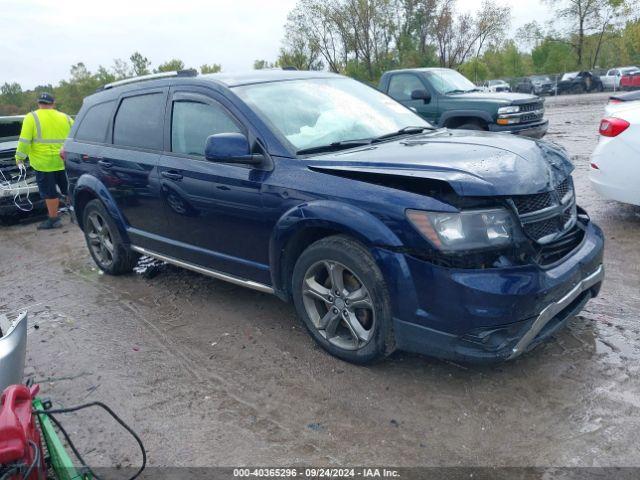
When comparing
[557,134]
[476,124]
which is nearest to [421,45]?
[557,134]

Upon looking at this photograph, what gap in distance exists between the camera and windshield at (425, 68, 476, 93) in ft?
34.4

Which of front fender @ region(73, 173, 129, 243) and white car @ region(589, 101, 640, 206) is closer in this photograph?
front fender @ region(73, 173, 129, 243)

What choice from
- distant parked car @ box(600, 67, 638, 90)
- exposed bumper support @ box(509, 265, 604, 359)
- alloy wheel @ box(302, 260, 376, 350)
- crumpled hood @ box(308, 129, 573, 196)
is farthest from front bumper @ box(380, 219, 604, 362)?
distant parked car @ box(600, 67, 638, 90)

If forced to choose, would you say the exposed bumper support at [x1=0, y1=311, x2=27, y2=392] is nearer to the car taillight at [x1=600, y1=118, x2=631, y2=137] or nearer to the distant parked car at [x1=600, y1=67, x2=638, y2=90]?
the car taillight at [x1=600, y1=118, x2=631, y2=137]

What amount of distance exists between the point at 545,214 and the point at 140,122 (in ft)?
11.4

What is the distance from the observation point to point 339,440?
2.90 metres

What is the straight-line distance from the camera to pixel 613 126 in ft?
18.5

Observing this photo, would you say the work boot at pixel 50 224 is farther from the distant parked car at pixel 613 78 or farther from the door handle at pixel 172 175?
the distant parked car at pixel 613 78

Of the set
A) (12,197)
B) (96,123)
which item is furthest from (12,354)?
(12,197)

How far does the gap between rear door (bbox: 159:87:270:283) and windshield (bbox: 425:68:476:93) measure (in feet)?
23.1

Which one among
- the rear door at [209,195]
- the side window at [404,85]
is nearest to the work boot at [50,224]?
the rear door at [209,195]

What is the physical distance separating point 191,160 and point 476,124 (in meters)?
7.00

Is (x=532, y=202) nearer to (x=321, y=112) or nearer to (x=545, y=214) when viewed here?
(x=545, y=214)

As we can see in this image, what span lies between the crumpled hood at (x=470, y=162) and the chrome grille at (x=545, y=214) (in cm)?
6
